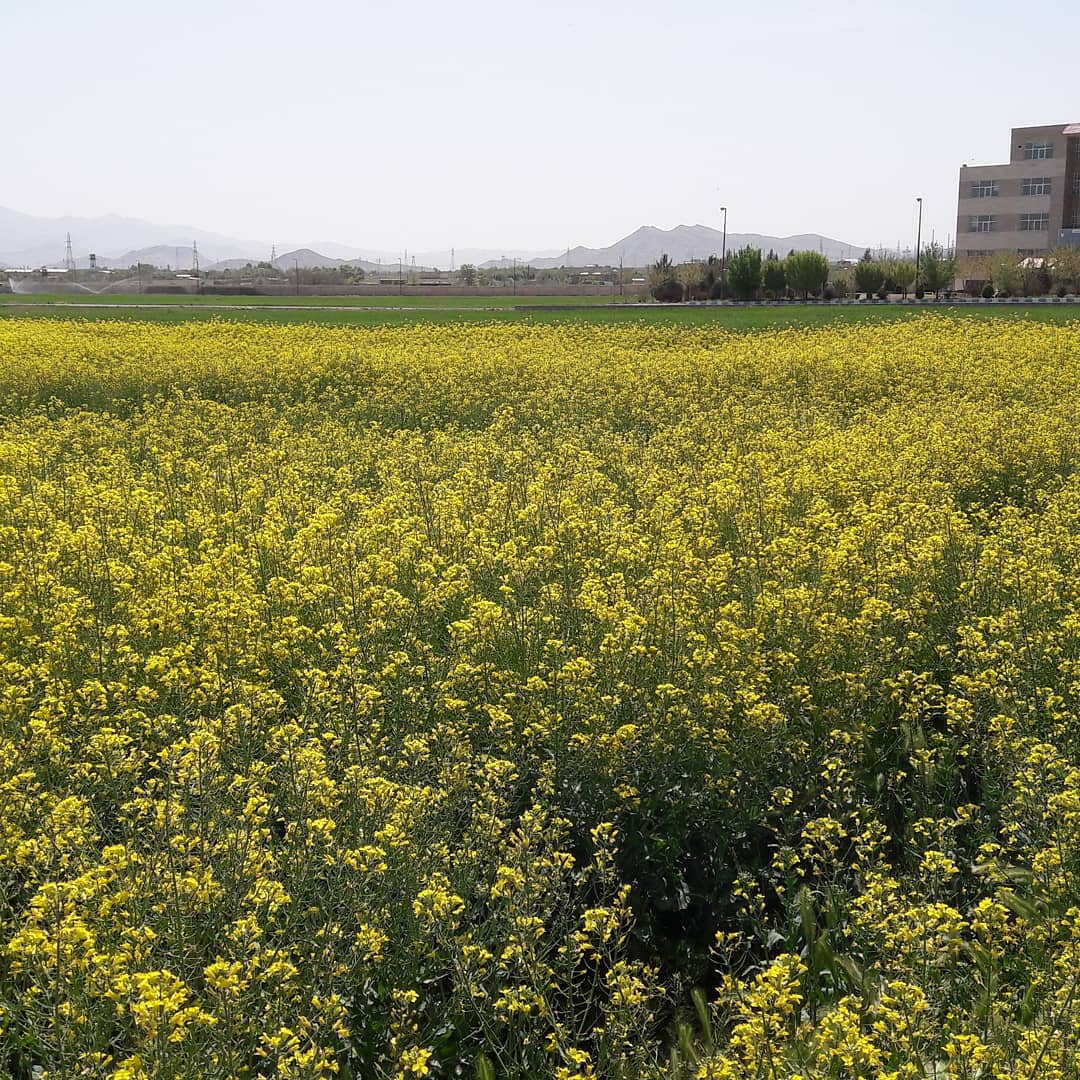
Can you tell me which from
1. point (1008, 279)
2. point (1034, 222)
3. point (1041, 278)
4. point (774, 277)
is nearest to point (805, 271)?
point (774, 277)

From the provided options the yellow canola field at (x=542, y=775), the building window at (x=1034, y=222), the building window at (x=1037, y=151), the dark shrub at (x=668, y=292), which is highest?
the building window at (x=1037, y=151)

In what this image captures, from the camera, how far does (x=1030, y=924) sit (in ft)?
13.2

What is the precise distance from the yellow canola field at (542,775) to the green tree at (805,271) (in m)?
44.5

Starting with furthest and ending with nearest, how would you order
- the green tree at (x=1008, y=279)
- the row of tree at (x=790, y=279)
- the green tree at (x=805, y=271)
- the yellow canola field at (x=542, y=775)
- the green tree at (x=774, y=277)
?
the green tree at (x=774, y=277)
the row of tree at (x=790, y=279)
the green tree at (x=805, y=271)
the green tree at (x=1008, y=279)
the yellow canola field at (x=542, y=775)

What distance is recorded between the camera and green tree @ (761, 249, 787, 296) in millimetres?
54281

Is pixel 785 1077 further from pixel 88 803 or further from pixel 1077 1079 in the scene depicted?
pixel 88 803

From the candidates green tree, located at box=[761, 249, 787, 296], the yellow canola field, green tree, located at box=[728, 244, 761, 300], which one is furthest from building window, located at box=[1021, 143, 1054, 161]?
the yellow canola field

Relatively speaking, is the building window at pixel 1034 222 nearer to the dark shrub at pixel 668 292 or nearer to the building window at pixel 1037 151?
the building window at pixel 1037 151

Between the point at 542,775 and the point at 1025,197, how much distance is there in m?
96.0

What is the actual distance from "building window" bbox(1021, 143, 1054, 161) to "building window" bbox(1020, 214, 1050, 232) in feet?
14.1

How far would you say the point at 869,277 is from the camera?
54.7m

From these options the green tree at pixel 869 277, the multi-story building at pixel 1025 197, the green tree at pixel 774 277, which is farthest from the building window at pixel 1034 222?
the green tree at pixel 774 277

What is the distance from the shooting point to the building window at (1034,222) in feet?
292

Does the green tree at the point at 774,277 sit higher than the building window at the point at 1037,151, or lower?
lower
